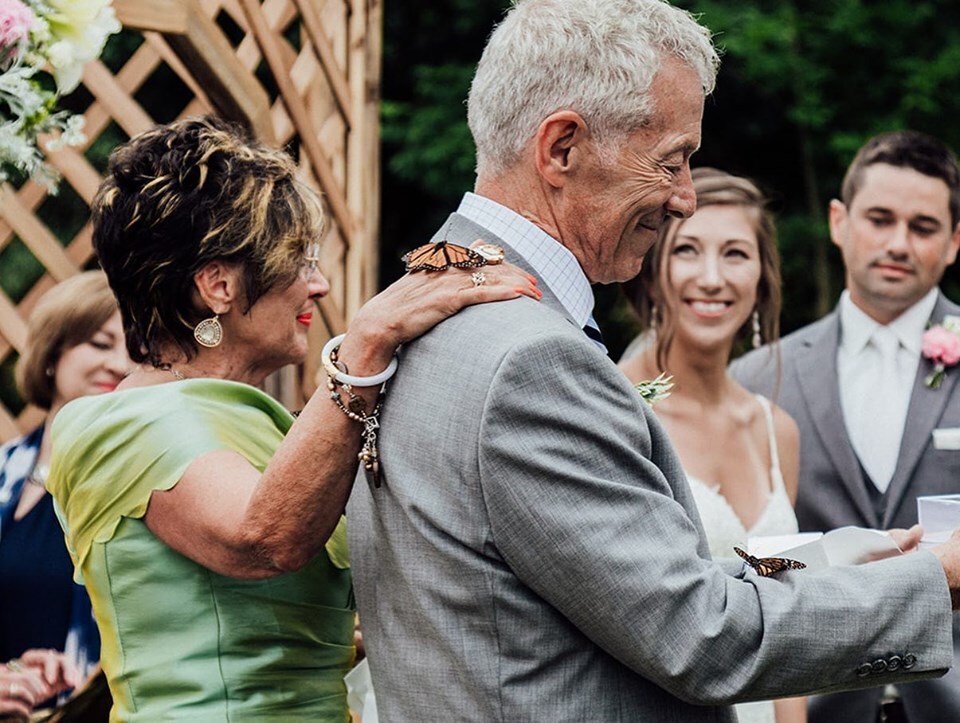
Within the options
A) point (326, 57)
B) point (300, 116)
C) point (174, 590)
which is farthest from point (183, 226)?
point (326, 57)

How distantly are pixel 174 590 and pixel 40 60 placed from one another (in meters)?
1.12

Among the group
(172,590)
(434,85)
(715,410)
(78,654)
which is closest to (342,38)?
(715,410)

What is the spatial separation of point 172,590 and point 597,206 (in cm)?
107

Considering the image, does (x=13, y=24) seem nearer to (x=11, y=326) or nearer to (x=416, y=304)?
(x=416, y=304)

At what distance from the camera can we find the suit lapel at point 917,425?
4.65 m

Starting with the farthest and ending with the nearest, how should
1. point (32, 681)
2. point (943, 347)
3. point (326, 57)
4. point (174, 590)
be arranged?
point (326, 57) < point (943, 347) < point (32, 681) < point (174, 590)

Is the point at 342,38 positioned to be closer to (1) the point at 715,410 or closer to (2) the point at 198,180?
(1) the point at 715,410

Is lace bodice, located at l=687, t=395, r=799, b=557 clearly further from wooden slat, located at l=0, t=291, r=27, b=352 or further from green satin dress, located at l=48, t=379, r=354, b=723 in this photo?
wooden slat, located at l=0, t=291, r=27, b=352

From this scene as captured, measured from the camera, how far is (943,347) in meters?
4.79

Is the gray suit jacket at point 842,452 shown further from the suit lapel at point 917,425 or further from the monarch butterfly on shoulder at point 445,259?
the monarch butterfly on shoulder at point 445,259

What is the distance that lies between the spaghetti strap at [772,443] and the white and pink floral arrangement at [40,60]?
2.39 m

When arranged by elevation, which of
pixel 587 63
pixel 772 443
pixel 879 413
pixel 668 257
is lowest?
Answer: pixel 879 413

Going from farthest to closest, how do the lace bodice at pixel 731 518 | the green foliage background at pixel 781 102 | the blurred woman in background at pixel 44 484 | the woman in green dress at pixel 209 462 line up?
the green foliage background at pixel 781 102 → the lace bodice at pixel 731 518 → the blurred woman in background at pixel 44 484 → the woman in green dress at pixel 209 462

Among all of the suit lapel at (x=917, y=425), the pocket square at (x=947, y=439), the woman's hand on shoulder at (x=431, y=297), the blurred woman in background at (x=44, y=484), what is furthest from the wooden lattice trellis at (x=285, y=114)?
the woman's hand on shoulder at (x=431, y=297)
